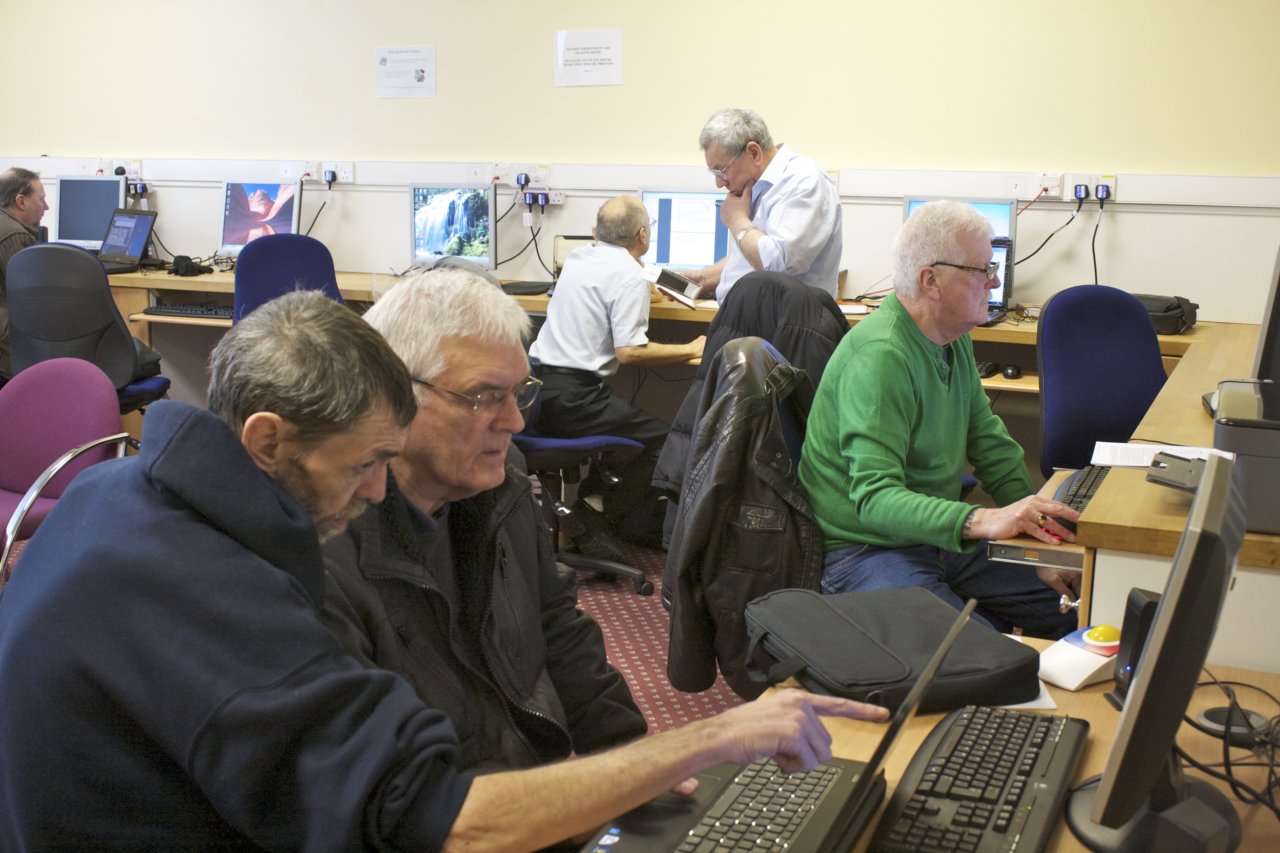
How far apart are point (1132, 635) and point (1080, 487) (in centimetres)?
86

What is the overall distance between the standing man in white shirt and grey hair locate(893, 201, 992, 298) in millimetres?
1509

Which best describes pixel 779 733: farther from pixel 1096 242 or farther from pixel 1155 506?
pixel 1096 242

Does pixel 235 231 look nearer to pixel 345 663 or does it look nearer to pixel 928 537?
pixel 928 537

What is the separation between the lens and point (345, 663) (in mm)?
980

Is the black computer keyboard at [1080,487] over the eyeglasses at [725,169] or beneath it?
beneath

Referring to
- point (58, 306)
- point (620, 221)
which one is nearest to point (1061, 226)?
point (620, 221)

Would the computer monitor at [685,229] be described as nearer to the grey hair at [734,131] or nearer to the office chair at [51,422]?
the grey hair at [734,131]

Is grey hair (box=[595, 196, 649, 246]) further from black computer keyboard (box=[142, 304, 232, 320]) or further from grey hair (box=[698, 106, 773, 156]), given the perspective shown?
black computer keyboard (box=[142, 304, 232, 320])

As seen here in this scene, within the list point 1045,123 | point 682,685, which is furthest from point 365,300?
point 682,685

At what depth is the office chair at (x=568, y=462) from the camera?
3674 mm

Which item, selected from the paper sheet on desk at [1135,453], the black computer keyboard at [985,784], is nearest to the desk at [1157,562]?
the paper sheet on desk at [1135,453]

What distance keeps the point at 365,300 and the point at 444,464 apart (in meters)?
3.80

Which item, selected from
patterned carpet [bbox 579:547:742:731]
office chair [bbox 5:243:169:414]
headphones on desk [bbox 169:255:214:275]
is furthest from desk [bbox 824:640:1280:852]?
headphones on desk [bbox 169:255:214:275]

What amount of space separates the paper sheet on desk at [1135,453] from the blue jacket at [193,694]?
5.05ft
